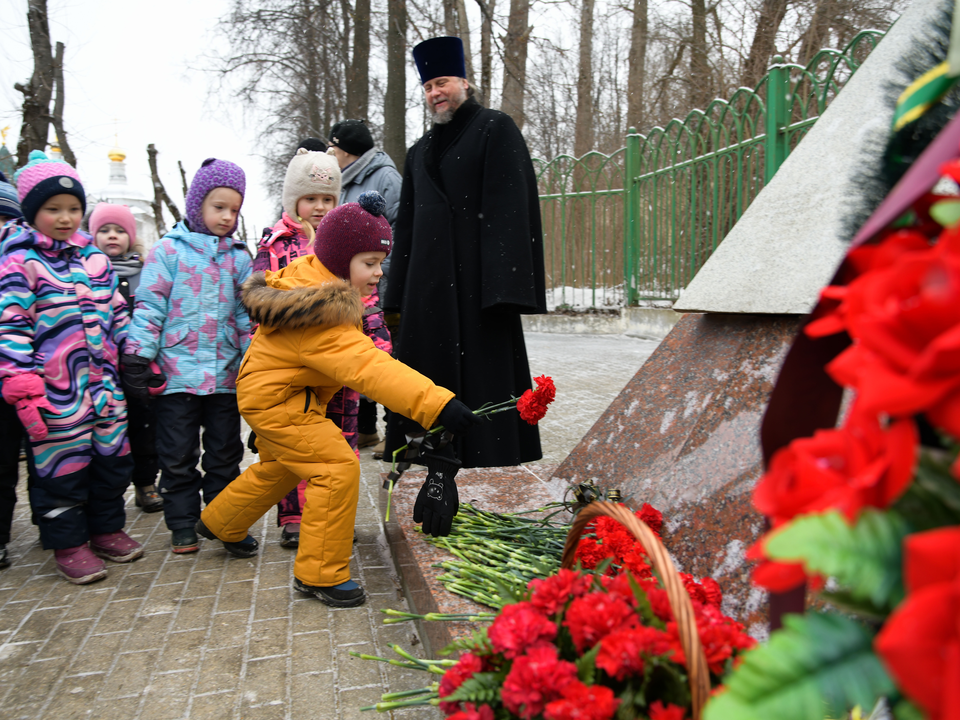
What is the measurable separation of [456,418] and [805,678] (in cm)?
184

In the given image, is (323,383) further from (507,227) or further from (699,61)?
(699,61)

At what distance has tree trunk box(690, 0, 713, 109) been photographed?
12562mm

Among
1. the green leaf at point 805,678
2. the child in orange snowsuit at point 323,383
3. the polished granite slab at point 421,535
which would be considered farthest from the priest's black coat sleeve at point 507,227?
the green leaf at point 805,678

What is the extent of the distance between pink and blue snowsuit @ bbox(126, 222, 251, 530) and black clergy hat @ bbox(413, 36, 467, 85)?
1343mm

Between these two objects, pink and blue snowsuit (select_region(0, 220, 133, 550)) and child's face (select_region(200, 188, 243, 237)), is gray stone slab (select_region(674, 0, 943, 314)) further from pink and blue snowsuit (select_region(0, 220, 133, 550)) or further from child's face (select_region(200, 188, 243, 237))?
pink and blue snowsuit (select_region(0, 220, 133, 550))

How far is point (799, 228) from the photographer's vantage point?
228cm

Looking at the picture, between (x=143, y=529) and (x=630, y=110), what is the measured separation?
45.2 ft

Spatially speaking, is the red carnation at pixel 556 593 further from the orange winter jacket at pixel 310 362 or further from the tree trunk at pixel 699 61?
the tree trunk at pixel 699 61

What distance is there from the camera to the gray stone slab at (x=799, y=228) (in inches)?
84.1

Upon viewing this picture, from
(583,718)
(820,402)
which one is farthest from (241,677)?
(820,402)

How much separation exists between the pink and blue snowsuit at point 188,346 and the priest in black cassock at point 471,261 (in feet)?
2.81

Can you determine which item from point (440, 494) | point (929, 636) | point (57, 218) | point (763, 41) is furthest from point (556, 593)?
point (763, 41)

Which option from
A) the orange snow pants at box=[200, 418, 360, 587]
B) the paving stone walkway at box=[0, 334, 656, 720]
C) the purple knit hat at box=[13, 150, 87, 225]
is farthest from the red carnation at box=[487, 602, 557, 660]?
the purple knit hat at box=[13, 150, 87, 225]

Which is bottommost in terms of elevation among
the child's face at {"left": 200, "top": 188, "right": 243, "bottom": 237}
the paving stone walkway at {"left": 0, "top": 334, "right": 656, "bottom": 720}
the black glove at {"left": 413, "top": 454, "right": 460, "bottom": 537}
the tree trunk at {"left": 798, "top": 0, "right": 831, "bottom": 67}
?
the paving stone walkway at {"left": 0, "top": 334, "right": 656, "bottom": 720}
